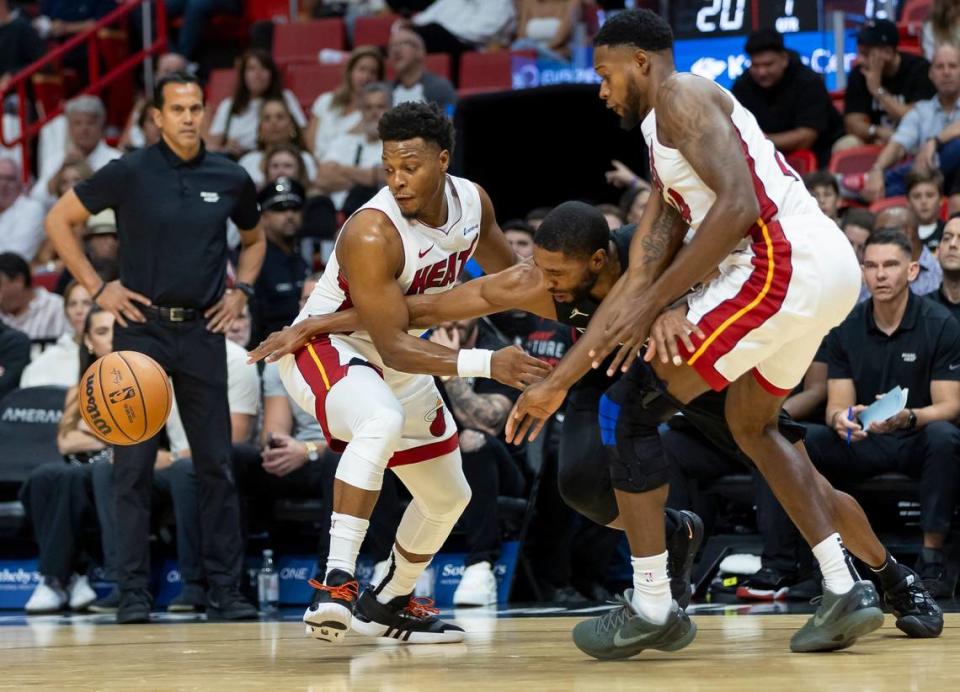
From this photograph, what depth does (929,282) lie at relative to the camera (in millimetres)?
7594

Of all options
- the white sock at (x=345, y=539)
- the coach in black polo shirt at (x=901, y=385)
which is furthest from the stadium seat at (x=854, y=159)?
the white sock at (x=345, y=539)

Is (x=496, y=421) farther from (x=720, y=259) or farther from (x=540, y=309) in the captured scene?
(x=720, y=259)

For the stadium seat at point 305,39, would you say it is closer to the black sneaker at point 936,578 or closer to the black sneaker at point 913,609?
the black sneaker at point 936,578

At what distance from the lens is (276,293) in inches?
332

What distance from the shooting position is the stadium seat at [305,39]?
12500 mm

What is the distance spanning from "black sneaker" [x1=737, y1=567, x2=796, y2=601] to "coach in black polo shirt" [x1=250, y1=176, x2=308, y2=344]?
307cm

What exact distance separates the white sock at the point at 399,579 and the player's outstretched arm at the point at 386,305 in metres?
0.77

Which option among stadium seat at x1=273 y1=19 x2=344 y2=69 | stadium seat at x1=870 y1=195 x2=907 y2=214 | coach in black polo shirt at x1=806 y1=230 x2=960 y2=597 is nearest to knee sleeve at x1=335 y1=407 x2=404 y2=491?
coach in black polo shirt at x1=806 y1=230 x2=960 y2=597

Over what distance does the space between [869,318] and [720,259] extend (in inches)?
120

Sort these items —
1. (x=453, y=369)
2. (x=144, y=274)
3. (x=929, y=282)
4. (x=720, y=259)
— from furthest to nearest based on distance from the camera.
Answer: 1. (x=929, y=282)
2. (x=144, y=274)
3. (x=453, y=369)
4. (x=720, y=259)

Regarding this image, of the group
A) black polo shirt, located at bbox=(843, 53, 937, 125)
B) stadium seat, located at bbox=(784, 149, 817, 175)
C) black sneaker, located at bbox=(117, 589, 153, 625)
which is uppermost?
black polo shirt, located at bbox=(843, 53, 937, 125)

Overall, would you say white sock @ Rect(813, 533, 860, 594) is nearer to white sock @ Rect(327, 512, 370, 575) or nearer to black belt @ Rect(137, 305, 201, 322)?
white sock @ Rect(327, 512, 370, 575)

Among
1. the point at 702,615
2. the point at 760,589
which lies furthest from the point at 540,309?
the point at 760,589

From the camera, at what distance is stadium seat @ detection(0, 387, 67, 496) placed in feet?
25.7
